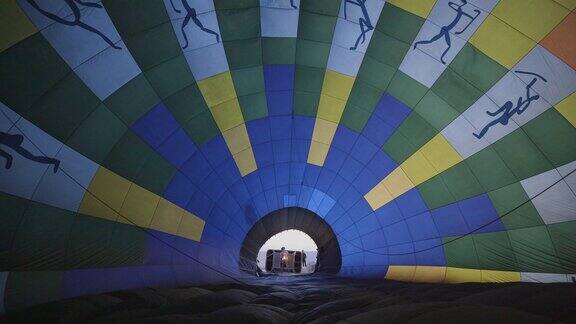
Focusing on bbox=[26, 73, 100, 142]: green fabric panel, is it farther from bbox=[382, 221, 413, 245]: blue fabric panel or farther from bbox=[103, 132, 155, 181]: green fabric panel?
bbox=[382, 221, 413, 245]: blue fabric panel

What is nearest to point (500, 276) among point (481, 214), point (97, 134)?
point (481, 214)

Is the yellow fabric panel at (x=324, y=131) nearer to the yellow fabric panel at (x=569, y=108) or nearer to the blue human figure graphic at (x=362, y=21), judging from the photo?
the blue human figure graphic at (x=362, y=21)

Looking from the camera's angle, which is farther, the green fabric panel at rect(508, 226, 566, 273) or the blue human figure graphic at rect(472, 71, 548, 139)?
the green fabric panel at rect(508, 226, 566, 273)

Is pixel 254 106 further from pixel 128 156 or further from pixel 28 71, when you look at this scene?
pixel 28 71

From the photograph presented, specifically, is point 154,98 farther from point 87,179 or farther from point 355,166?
point 355,166

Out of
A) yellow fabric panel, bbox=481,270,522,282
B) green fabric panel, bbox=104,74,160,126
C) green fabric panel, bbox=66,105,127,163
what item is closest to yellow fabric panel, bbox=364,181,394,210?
yellow fabric panel, bbox=481,270,522,282

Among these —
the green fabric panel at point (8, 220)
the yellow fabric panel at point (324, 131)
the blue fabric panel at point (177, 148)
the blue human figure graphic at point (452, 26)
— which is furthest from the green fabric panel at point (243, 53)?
the green fabric panel at point (8, 220)
